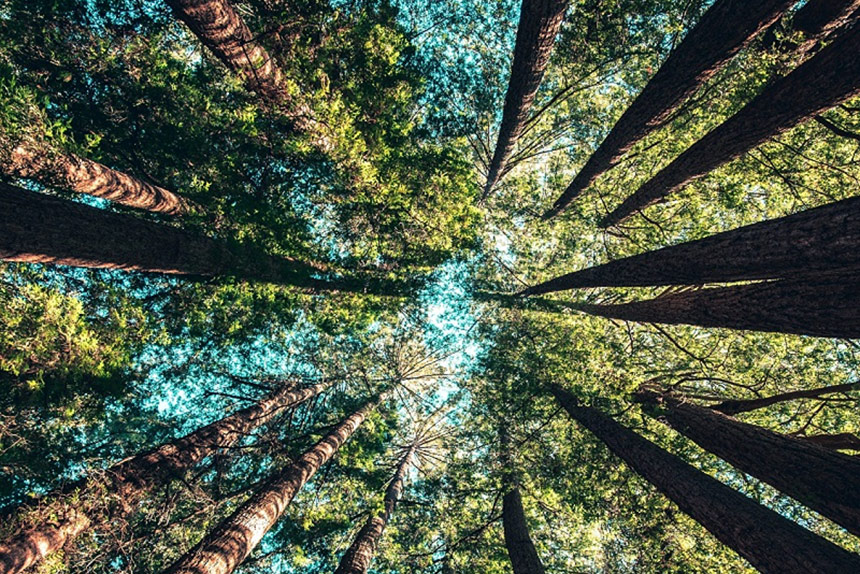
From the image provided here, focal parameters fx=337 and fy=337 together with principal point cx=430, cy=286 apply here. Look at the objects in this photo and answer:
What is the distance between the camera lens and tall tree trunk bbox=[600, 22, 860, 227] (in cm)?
465

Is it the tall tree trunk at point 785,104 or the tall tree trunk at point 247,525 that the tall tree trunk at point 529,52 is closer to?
the tall tree trunk at point 785,104

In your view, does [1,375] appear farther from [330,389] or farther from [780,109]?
[780,109]

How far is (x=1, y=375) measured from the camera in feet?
18.7

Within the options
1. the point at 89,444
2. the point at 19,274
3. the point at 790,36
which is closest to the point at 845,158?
the point at 790,36

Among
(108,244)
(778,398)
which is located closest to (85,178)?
(108,244)

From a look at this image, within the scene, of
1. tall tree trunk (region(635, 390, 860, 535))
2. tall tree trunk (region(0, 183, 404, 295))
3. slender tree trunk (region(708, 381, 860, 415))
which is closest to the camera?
tall tree trunk (region(635, 390, 860, 535))

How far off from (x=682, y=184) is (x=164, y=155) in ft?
41.3

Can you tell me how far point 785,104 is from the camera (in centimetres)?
545

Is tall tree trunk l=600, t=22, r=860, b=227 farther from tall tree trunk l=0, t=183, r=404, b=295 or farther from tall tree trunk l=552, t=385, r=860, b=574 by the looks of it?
tall tree trunk l=0, t=183, r=404, b=295

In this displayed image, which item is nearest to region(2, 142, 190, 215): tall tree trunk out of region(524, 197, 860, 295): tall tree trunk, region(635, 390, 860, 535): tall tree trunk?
region(524, 197, 860, 295): tall tree trunk

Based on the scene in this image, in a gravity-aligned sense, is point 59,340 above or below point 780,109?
below

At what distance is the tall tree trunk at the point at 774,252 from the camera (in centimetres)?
337

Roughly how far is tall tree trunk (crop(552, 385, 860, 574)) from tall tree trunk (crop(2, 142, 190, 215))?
36.3 ft

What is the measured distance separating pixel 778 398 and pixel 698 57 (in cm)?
583
